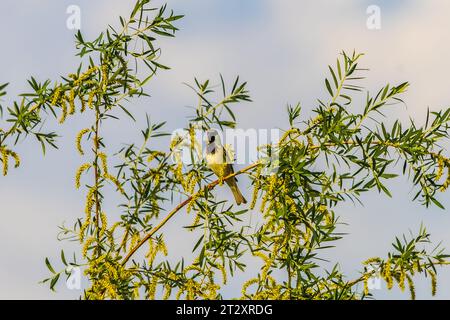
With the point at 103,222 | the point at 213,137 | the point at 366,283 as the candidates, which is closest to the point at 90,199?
the point at 103,222

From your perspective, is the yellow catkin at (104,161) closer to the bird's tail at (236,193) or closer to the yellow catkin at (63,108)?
the yellow catkin at (63,108)

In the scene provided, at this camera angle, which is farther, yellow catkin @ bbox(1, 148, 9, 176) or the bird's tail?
the bird's tail

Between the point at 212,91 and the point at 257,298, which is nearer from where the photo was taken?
the point at 257,298

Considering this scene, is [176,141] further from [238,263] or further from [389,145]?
[389,145]

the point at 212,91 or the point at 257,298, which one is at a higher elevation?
→ the point at 212,91

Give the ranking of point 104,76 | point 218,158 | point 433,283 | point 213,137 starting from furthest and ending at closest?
point 213,137, point 218,158, point 104,76, point 433,283

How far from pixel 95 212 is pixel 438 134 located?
2.42 m

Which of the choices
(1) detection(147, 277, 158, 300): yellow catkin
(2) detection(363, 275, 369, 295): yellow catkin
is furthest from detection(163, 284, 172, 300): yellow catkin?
(2) detection(363, 275, 369, 295): yellow catkin

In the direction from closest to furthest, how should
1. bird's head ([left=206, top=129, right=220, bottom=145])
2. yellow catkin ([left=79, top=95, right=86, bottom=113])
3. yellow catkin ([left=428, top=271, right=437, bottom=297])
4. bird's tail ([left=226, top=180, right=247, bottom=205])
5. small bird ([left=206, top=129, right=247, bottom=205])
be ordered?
yellow catkin ([left=428, top=271, right=437, bottom=297]), yellow catkin ([left=79, top=95, right=86, bottom=113]), small bird ([left=206, top=129, right=247, bottom=205]), bird's head ([left=206, top=129, right=220, bottom=145]), bird's tail ([left=226, top=180, right=247, bottom=205])

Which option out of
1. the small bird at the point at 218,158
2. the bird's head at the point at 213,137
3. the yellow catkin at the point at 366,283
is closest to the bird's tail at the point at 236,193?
the small bird at the point at 218,158

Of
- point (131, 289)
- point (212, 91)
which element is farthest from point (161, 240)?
point (212, 91)

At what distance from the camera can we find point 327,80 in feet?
25.2

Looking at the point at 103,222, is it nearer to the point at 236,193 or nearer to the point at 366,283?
the point at 366,283

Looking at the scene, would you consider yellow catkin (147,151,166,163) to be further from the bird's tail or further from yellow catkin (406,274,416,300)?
the bird's tail
